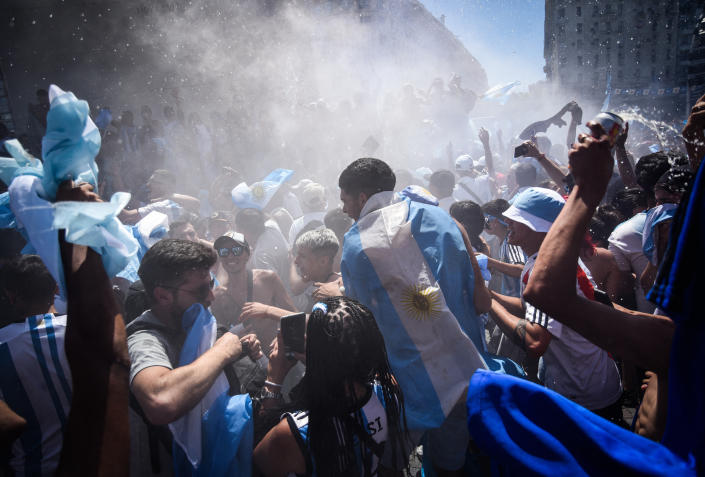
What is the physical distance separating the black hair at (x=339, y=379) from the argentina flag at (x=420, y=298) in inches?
12.4

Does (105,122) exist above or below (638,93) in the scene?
below

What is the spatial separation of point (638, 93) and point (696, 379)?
144 ft

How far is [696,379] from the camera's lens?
0.70 metres

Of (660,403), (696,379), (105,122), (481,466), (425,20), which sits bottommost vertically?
(481,466)

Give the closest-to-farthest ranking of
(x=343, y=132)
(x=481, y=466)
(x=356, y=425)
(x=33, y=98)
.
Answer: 1. (x=356, y=425)
2. (x=481, y=466)
3. (x=33, y=98)
4. (x=343, y=132)

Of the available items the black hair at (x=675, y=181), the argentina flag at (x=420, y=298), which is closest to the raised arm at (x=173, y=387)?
the argentina flag at (x=420, y=298)

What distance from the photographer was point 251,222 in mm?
4641

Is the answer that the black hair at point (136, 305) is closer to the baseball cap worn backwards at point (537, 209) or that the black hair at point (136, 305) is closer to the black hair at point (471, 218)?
the baseball cap worn backwards at point (537, 209)

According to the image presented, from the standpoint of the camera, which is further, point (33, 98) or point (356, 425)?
point (33, 98)

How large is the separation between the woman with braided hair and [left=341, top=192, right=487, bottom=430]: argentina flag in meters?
0.33

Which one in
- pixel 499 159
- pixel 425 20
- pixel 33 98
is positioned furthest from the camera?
pixel 425 20

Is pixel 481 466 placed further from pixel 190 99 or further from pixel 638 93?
pixel 638 93

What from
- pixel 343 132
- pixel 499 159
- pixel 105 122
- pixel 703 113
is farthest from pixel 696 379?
pixel 499 159

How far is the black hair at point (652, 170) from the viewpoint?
3311mm
